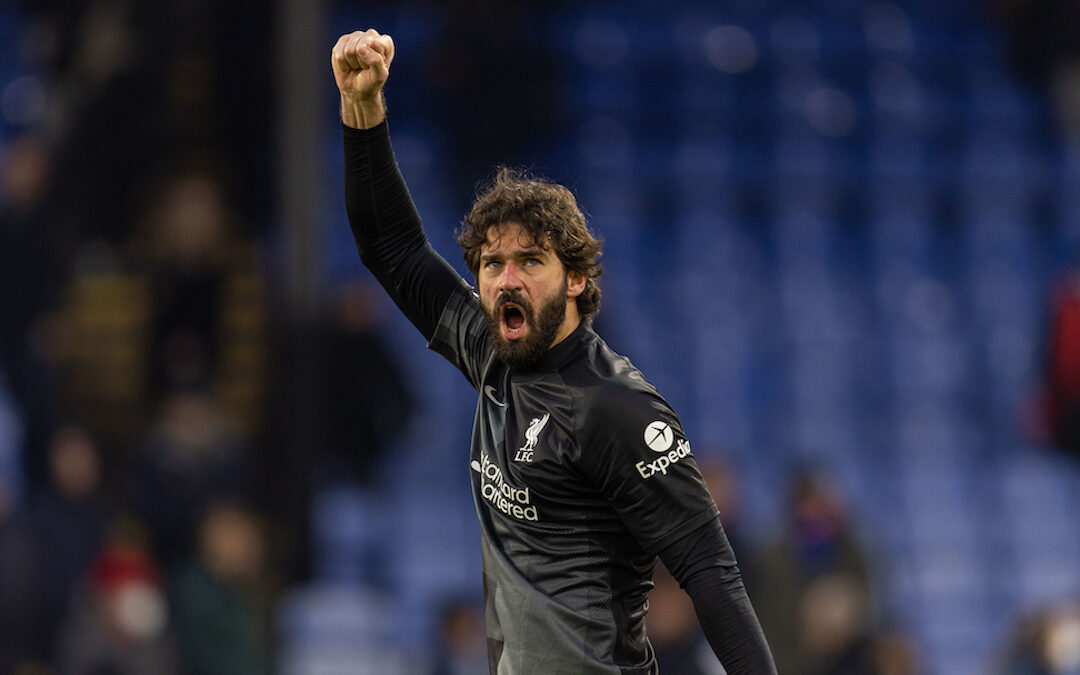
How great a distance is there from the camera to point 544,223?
8.76 feet

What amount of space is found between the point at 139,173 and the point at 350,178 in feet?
19.6

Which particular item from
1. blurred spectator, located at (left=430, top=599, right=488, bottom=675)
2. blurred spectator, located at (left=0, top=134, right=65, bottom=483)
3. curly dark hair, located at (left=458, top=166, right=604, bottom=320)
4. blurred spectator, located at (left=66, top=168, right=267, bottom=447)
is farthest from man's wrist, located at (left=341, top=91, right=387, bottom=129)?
blurred spectator, located at (left=0, top=134, right=65, bottom=483)

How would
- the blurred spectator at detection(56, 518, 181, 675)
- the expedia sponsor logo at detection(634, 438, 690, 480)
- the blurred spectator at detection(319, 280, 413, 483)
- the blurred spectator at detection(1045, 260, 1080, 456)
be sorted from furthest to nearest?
1. the blurred spectator at detection(1045, 260, 1080, 456)
2. the blurred spectator at detection(319, 280, 413, 483)
3. the blurred spectator at detection(56, 518, 181, 675)
4. the expedia sponsor logo at detection(634, 438, 690, 480)

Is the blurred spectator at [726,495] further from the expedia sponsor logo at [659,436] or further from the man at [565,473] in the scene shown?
the expedia sponsor logo at [659,436]

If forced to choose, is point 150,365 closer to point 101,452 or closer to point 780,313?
point 101,452

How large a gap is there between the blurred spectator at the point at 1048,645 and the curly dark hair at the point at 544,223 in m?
5.60

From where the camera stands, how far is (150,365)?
26.8 feet

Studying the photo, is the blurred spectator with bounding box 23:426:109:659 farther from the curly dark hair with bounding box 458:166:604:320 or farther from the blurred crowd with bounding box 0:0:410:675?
the curly dark hair with bounding box 458:166:604:320

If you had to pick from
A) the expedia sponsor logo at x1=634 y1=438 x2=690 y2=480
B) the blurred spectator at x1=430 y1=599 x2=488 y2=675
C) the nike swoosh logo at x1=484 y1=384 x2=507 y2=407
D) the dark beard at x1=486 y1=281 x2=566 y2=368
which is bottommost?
the blurred spectator at x1=430 y1=599 x2=488 y2=675

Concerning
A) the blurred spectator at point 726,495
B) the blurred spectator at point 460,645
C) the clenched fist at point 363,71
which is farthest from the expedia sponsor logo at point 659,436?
the blurred spectator at point 460,645

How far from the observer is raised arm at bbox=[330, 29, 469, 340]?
9.48ft

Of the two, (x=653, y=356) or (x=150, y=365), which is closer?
(x=150, y=365)

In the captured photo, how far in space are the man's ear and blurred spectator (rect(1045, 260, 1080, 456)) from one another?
21.5ft

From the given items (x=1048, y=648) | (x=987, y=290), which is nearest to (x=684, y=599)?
(x=1048, y=648)
